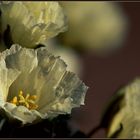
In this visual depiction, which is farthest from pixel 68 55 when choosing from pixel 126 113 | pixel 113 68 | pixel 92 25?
pixel 113 68

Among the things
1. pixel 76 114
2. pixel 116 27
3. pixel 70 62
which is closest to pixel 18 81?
pixel 76 114

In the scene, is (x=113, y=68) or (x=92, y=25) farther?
(x=113, y=68)

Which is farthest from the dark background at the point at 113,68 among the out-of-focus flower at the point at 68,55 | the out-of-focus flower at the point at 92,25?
the out-of-focus flower at the point at 68,55

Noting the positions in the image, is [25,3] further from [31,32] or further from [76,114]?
[76,114]

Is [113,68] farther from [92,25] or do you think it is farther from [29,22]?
[29,22]

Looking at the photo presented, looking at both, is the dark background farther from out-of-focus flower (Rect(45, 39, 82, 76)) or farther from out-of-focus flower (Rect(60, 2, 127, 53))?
out-of-focus flower (Rect(45, 39, 82, 76))

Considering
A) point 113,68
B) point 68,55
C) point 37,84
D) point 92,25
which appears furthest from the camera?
point 113,68

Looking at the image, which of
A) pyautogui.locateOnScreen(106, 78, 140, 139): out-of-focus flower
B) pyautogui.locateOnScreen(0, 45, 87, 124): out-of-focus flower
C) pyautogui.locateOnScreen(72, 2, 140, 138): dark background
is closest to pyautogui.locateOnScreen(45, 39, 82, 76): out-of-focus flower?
pyautogui.locateOnScreen(106, 78, 140, 139): out-of-focus flower

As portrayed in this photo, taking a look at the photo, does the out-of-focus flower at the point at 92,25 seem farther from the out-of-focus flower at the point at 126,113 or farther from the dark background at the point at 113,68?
the dark background at the point at 113,68
